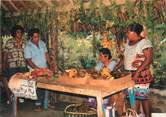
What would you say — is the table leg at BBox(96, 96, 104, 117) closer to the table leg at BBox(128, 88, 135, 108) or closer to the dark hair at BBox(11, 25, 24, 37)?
the table leg at BBox(128, 88, 135, 108)

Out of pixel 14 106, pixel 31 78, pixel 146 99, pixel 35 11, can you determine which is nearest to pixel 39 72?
pixel 31 78

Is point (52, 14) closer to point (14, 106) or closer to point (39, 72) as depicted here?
point (39, 72)

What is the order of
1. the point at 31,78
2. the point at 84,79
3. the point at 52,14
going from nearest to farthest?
the point at 84,79 < the point at 31,78 < the point at 52,14

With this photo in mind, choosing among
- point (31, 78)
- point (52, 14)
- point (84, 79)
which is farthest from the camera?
point (52, 14)

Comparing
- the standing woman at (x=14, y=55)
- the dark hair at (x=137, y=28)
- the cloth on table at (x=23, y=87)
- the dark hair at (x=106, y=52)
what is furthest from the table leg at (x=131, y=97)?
the standing woman at (x=14, y=55)

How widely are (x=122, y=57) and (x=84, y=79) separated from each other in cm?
89

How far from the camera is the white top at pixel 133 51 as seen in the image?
6.48m

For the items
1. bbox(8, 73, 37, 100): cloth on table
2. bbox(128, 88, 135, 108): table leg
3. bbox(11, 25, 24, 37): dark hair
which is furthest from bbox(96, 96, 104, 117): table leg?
bbox(11, 25, 24, 37): dark hair

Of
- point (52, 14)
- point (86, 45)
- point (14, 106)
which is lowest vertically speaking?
point (14, 106)

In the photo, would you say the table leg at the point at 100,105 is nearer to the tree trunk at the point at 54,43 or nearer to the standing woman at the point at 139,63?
the standing woman at the point at 139,63

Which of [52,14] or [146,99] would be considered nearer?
[146,99]

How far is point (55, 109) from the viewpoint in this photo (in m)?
7.44

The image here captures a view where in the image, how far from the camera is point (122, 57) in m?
6.82

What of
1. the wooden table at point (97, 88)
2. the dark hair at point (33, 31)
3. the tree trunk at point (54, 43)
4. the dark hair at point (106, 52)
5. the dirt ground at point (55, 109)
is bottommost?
the dirt ground at point (55, 109)
